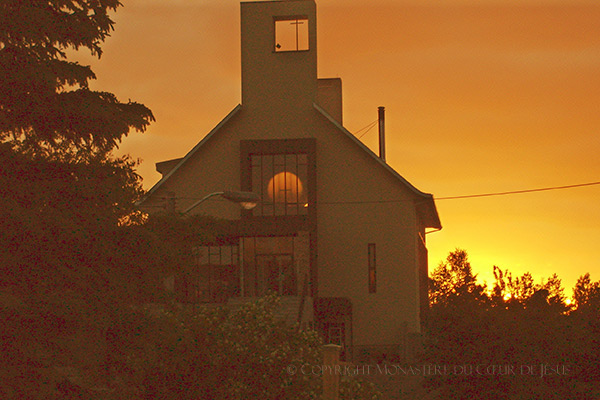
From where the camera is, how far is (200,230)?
22.1 meters

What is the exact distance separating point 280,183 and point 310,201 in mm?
1715

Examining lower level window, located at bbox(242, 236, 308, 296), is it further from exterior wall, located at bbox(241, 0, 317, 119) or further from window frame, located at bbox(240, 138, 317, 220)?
exterior wall, located at bbox(241, 0, 317, 119)

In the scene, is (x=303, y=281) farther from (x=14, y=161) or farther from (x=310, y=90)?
(x=14, y=161)

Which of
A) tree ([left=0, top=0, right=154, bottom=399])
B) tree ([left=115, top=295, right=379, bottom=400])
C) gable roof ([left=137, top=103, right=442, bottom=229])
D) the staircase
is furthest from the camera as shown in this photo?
gable roof ([left=137, top=103, right=442, bottom=229])

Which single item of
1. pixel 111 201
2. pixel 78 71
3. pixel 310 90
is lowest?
pixel 111 201

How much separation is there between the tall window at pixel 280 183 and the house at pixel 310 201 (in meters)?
0.05

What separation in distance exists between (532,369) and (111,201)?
→ 13.7m

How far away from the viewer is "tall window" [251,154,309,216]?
42688 mm

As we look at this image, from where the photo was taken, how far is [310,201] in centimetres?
4256

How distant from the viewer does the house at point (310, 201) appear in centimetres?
4244

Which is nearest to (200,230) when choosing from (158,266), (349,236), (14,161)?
(158,266)

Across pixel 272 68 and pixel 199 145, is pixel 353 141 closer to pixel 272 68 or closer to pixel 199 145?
pixel 272 68

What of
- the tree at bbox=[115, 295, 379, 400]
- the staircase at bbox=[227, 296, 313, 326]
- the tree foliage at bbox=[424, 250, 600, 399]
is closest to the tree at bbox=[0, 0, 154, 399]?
the tree at bbox=[115, 295, 379, 400]

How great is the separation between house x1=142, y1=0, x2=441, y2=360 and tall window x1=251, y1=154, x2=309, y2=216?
0.16 ft
